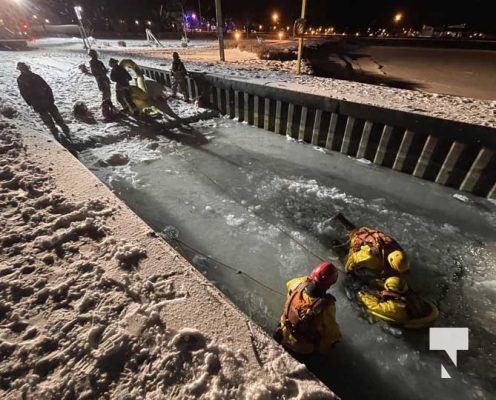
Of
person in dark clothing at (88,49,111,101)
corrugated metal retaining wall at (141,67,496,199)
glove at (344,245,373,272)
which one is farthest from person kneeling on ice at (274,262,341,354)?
person in dark clothing at (88,49,111,101)

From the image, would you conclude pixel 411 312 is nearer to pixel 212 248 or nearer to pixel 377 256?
pixel 377 256

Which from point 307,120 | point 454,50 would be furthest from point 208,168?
point 454,50

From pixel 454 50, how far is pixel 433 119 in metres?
18.8

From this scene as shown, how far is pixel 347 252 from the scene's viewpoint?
4484 millimetres

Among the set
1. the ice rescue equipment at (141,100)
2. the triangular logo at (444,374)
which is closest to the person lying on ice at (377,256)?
the triangular logo at (444,374)

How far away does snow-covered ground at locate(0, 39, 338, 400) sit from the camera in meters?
1.71

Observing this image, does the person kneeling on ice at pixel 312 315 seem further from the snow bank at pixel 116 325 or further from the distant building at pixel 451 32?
the distant building at pixel 451 32

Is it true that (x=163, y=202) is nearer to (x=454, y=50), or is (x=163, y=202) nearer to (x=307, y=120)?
(x=307, y=120)

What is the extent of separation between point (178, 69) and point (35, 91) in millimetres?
4658

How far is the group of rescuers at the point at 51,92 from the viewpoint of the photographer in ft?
25.0

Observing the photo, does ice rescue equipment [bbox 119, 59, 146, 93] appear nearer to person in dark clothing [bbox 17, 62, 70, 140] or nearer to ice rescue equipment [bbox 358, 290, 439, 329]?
person in dark clothing [bbox 17, 62, 70, 140]

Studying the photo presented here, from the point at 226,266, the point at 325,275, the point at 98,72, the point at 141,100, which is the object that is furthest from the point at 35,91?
the point at 325,275

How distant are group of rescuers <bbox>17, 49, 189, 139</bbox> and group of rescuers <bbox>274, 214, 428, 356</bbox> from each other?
25.8 ft

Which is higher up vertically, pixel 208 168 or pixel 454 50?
pixel 454 50
